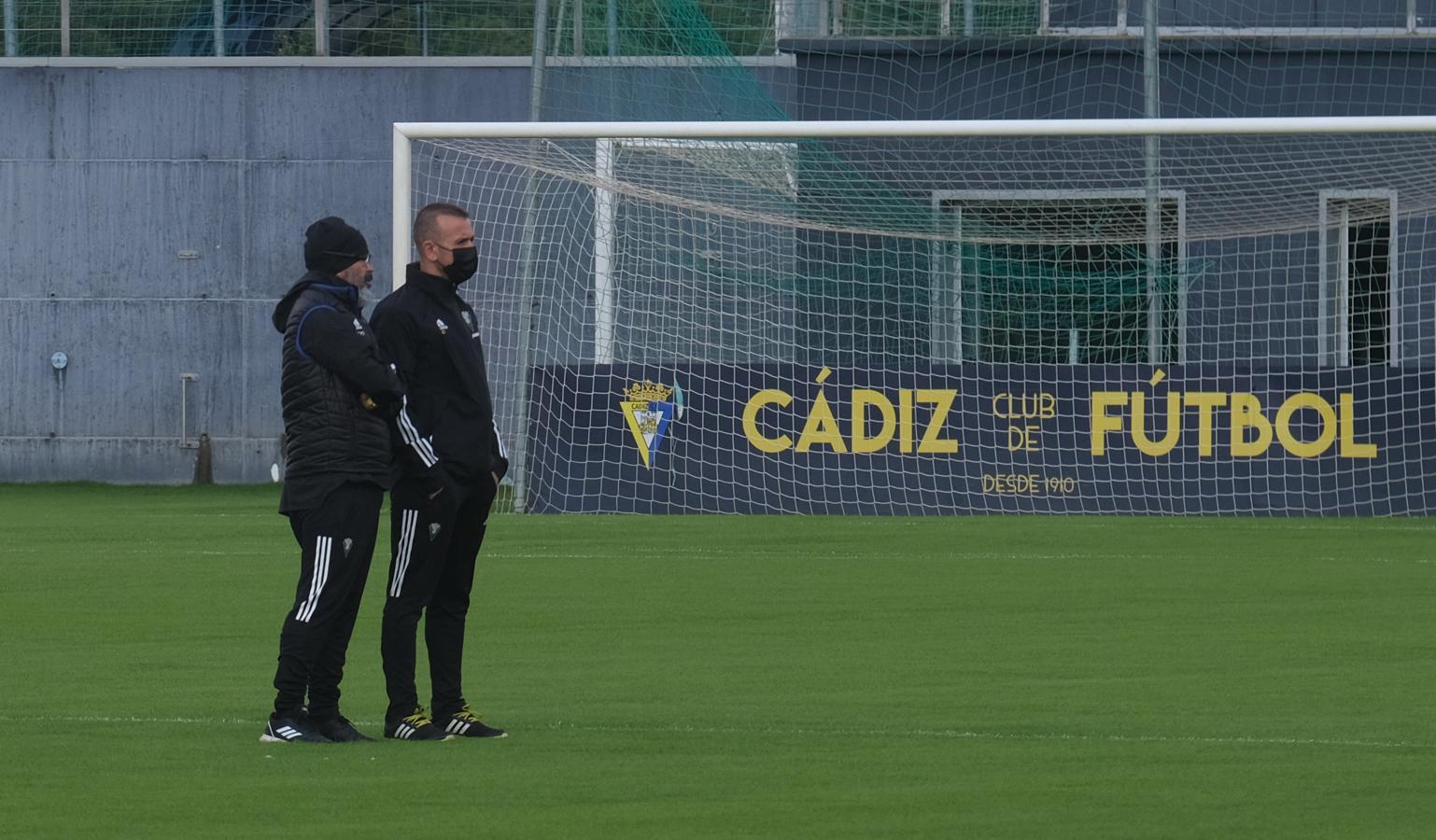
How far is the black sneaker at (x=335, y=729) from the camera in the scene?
24.4 feet

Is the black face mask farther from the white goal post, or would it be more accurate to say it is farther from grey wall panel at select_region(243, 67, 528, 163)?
grey wall panel at select_region(243, 67, 528, 163)

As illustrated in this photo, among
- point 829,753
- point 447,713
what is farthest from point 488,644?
point 829,753

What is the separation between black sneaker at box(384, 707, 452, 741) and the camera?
754cm

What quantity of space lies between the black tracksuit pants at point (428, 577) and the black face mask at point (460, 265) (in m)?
0.67

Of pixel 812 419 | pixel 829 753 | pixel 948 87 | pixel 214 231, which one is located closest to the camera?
pixel 829 753

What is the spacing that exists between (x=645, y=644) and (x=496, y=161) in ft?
33.2

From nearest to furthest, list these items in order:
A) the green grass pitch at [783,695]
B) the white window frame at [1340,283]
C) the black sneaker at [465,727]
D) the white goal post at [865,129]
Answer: the green grass pitch at [783,695] < the black sneaker at [465,727] < the white goal post at [865,129] < the white window frame at [1340,283]

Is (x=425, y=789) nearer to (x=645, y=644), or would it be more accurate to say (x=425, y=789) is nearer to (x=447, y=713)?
(x=447, y=713)

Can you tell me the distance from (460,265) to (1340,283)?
14313 millimetres

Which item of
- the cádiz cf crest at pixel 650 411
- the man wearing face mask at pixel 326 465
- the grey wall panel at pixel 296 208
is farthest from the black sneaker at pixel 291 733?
the grey wall panel at pixel 296 208

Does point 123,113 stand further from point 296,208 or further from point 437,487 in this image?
point 437,487

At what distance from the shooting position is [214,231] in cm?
2583

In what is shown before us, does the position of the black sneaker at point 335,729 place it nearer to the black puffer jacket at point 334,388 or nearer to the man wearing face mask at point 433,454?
the man wearing face mask at point 433,454

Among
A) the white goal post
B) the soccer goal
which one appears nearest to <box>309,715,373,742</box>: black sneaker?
the white goal post
